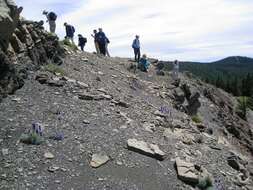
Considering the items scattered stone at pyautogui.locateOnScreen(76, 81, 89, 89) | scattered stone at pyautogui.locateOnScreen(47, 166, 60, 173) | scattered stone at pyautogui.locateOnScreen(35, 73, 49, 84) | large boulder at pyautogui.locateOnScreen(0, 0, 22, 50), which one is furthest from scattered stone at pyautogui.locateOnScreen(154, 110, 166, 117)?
scattered stone at pyautogui.locateOnScreen(47, 166, 60, 173)

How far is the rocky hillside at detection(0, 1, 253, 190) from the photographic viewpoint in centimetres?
1442

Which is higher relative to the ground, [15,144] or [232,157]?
[15,144]

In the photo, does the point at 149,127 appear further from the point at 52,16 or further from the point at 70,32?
the point at 70,32

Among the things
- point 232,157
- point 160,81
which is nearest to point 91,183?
point 232,157

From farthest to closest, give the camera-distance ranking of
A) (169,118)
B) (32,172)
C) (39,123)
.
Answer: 1. (169,118)
2. (39,123)
3. (32,172)

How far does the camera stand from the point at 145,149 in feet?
55.8

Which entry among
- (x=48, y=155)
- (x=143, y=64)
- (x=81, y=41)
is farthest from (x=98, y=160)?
(x=81, y=41)

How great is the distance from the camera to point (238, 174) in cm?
1928

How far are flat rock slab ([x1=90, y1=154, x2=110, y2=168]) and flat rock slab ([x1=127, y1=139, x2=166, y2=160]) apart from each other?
1471mm

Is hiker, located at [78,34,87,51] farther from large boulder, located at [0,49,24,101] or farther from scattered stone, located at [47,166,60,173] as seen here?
scattered stone, located at [47,166,60,173]

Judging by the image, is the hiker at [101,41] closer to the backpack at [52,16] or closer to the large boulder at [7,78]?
the backpack at [52,16]

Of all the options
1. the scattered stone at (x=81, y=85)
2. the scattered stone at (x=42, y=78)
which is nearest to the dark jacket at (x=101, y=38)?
the scattered stone at (x=81, y=85)

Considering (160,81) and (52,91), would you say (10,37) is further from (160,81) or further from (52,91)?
(160,81)

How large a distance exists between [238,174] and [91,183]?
304 inches
